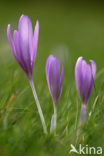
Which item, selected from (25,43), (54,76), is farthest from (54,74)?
(25,43)

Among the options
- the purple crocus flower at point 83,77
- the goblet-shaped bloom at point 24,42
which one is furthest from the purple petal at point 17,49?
the purple crocus flower at point 83,77

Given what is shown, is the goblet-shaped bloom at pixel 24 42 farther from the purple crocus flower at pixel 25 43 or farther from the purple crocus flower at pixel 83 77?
the purple crocus flower at pixel 83 77

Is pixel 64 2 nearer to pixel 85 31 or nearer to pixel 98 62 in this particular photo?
pixel 85 31

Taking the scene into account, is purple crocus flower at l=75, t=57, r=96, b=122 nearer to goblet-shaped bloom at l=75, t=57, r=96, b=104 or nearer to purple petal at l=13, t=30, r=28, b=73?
goblet-shaped bloom at l=75, t=57, r=96, b=104

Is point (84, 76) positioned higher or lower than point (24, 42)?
lower

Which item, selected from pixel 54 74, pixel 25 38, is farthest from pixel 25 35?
pixel 54 74

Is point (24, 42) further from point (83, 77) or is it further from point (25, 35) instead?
point (83, 77)
